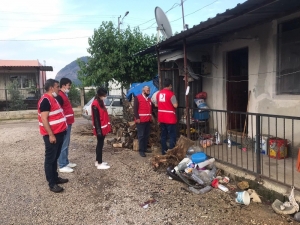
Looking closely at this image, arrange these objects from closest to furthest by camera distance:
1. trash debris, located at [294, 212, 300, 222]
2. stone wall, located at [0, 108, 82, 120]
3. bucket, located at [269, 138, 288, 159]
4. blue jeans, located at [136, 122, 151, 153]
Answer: trash debris, located at [294, 212, 300, 222] → bucket, located at [269, 138, 288, 159] → blue jeans, located at [136, 122, 151, 153] → stone wall, located at [0, 108, 82, 120]

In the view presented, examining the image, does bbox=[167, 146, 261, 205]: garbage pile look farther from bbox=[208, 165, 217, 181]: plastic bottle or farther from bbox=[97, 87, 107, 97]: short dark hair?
bbox=[97, 87, 107, 97]: short dark hair

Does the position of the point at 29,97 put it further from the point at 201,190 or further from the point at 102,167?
the point at 201,190

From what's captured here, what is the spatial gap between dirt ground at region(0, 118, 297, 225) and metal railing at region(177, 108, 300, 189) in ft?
2.30

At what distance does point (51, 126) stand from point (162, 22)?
15.1 ft

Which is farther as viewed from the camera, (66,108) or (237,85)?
(237,85)

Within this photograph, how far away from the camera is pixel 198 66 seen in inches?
302

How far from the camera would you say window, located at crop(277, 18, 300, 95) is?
16.5 ft

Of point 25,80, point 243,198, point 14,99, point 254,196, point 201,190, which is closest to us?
point 243,198

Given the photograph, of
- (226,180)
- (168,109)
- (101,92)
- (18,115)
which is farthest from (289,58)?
(18,115)

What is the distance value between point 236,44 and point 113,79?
576 cm

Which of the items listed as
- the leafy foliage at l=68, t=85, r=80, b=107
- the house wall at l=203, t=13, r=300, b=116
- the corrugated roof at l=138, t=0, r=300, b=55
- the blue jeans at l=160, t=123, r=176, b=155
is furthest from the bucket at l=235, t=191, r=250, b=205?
the leafy foliage at l=68, t=85, r=80, b=107

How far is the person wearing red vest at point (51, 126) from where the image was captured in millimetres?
4141

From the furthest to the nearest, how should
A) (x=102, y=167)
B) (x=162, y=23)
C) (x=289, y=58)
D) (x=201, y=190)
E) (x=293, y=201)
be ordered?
(x=162, y=23) → (x=102, y=167) → (x=289, y=58) → (x=201, y=190) → (x=293, y=201)

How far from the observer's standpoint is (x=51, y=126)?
14.1 feet
